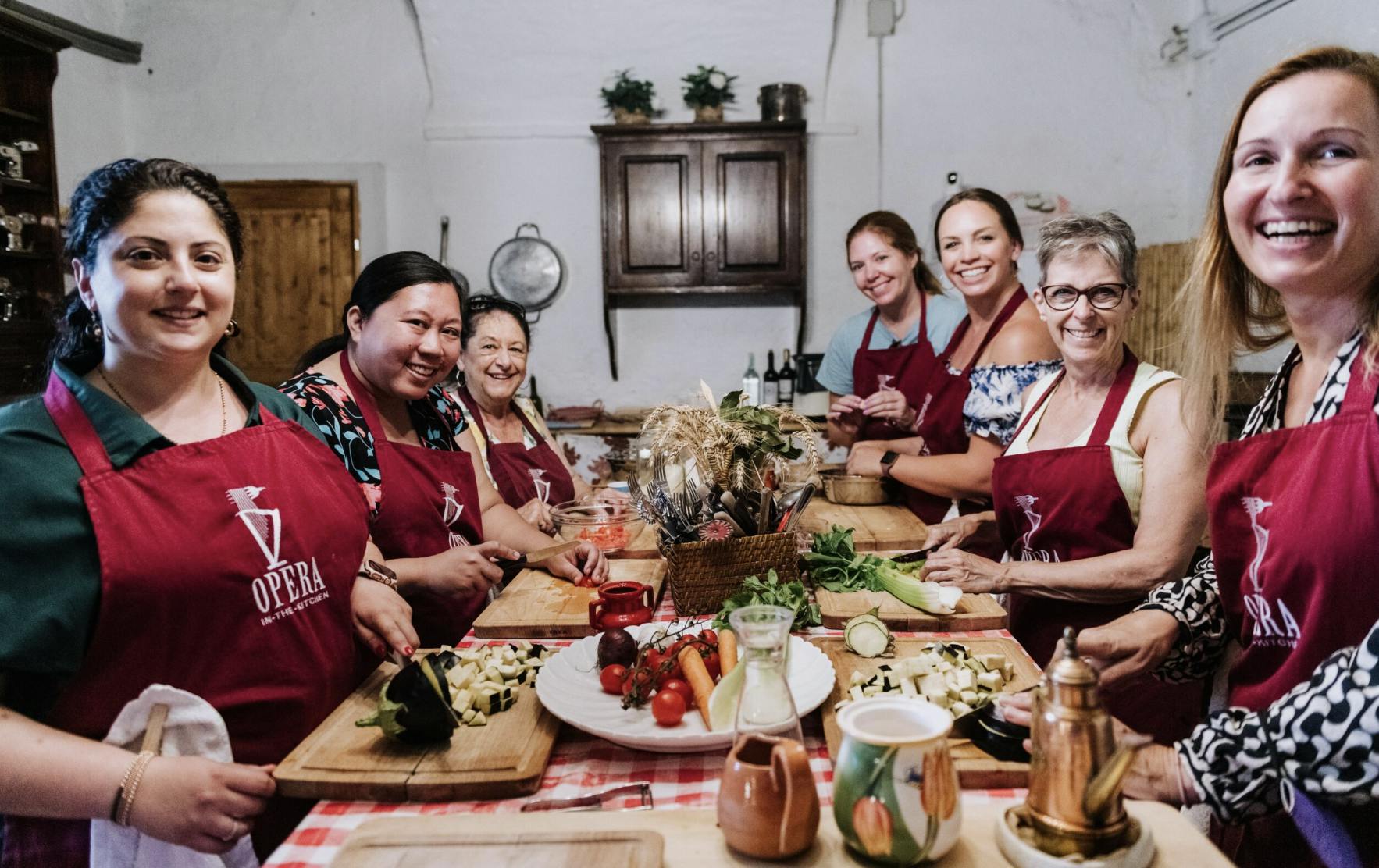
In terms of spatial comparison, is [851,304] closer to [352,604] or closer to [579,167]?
[579,167]

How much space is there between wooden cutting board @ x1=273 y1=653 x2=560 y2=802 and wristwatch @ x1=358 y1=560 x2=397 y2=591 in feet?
1.66

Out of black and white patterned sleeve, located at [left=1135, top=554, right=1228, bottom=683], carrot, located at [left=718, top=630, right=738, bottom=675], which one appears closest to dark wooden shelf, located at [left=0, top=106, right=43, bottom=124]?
carrot, located at [left=718, top=630, right=738, bottom=675]

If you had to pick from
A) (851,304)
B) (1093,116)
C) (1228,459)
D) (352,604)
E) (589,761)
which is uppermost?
(1093,116)

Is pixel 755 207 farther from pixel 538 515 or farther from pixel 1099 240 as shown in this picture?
pixel 1099 240

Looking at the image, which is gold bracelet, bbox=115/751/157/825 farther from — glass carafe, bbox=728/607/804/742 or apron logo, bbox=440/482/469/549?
apron logo, bbox=440/482/469/549

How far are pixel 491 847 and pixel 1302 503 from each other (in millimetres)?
1313

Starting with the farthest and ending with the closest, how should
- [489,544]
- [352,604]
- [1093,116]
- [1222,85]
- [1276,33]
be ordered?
[1093,116] < [1222,85] < [1276,33] < [489,544] < [352,604]

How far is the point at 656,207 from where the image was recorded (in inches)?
258

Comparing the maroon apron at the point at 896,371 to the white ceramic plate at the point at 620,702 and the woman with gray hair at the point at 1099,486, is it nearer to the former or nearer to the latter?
the woman with gray hair at the point at 1099,486

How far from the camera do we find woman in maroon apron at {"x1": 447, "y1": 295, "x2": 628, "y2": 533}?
139 inches

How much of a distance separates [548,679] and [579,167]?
592 centimetres

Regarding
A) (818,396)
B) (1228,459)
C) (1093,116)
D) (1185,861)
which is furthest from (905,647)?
(1093,116)

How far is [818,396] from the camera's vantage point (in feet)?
23.1

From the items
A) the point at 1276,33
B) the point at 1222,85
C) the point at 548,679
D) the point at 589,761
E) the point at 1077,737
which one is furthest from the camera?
the point at 1222,85
